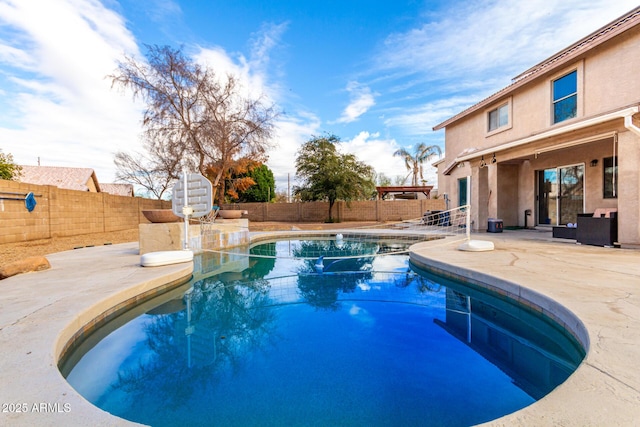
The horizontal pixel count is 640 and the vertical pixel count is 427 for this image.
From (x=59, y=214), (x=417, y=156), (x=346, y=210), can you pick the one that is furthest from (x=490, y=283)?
(x=417, y=156)

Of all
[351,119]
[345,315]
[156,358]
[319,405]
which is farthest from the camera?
[351,119]

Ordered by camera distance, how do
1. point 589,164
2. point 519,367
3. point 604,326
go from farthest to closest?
1. point 589,164
2. point 519,367
3. point 604,326

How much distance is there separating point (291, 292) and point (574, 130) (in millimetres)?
7784

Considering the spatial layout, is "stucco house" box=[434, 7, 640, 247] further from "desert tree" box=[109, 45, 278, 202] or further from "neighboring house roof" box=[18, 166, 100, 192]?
"neighboring house roof" box=[18, 166, 100, 192]

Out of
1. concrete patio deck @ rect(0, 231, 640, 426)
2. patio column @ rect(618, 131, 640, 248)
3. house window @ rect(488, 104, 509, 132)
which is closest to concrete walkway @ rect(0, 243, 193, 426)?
concrete patio deck @ rect(0, 231, 640, 426)

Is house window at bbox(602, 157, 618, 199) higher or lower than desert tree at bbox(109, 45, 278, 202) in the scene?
lower

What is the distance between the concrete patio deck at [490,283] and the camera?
1.57 meters

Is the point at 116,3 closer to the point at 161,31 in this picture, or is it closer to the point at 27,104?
the point at 161,31

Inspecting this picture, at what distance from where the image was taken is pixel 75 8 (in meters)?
8.60

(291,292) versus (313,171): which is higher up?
(313,171)

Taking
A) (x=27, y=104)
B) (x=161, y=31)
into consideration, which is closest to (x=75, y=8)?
(x=161, y=31)

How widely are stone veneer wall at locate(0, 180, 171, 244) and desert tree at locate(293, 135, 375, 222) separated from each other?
1108 cm

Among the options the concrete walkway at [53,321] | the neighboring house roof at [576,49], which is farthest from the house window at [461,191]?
the concrete walkway at [53,321]

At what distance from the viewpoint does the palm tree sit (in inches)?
1277
